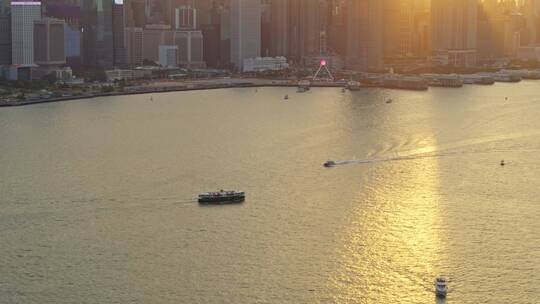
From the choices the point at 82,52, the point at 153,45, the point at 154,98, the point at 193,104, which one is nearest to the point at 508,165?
the point at 193,104

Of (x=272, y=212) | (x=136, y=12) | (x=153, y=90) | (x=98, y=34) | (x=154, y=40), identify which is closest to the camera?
(x=272, y=212)

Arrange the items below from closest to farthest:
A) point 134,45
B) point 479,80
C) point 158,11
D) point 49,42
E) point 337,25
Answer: point 479,80 → point 49,42 → point 134,45 → point 337,25 → point 158,11

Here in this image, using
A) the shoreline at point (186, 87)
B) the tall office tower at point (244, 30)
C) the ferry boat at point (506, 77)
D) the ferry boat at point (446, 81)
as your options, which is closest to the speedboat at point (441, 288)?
the shoreline at point (186, 87)

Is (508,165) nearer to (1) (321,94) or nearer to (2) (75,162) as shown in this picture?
(2) (75,162)

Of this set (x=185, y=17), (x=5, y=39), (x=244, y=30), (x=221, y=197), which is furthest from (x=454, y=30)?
(x=221, y=197)

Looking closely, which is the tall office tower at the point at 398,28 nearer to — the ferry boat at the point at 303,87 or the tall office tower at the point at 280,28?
the tall office tower at the point at 280,28

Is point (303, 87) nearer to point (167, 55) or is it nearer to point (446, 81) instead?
point (446, 81)

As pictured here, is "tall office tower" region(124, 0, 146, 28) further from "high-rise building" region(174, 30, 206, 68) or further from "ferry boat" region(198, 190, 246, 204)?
"ferry boat" region(198, 190, 246, 204)

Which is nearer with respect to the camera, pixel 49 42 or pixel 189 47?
pixel 49 42
